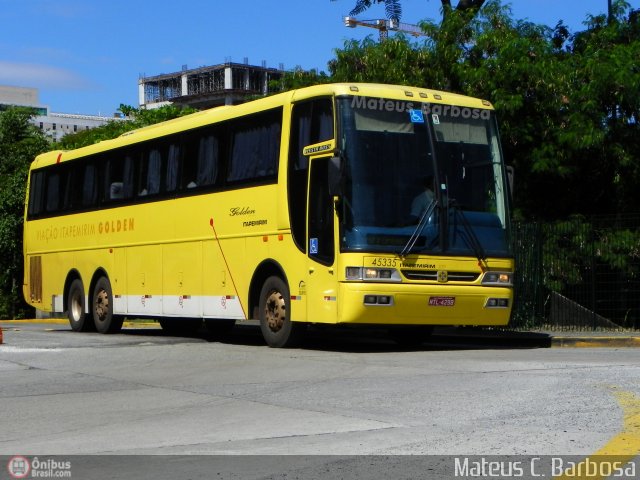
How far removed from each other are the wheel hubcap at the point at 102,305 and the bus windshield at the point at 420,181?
359 inches

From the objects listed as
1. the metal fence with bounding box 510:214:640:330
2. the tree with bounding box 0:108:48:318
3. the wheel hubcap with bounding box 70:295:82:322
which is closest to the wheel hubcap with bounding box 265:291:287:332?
the metal fence with bounding box 510:214:640:330

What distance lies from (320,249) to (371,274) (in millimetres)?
923

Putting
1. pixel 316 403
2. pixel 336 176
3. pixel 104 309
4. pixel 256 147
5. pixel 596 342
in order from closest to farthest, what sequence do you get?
pixel 316 403 < pixel 336 176 < pixel 256 147 < pixel 596 342 < pixel 104 309

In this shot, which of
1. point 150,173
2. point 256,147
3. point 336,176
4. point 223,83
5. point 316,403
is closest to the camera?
point 316,403

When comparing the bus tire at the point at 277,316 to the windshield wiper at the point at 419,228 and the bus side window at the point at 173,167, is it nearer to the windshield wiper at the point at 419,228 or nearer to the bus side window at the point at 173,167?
the windshield wiper at the point at 419,228

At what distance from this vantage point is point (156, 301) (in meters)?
21.3

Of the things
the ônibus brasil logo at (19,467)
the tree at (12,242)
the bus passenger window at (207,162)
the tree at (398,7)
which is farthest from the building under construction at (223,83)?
the ônibus brasil logo at (19,467)

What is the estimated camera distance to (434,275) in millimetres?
16078

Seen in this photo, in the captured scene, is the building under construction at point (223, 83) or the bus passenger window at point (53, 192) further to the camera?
the building under construction at point (223, 83)

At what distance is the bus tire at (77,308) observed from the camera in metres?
24.4

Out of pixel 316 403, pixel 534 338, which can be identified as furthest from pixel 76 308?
pixel 316 403

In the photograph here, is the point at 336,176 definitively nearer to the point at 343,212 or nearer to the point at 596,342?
the point at 343,212

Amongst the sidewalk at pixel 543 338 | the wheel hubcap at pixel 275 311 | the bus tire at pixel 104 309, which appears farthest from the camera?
the bus tire at pixel 104 309

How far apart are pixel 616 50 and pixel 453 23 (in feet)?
12.1
